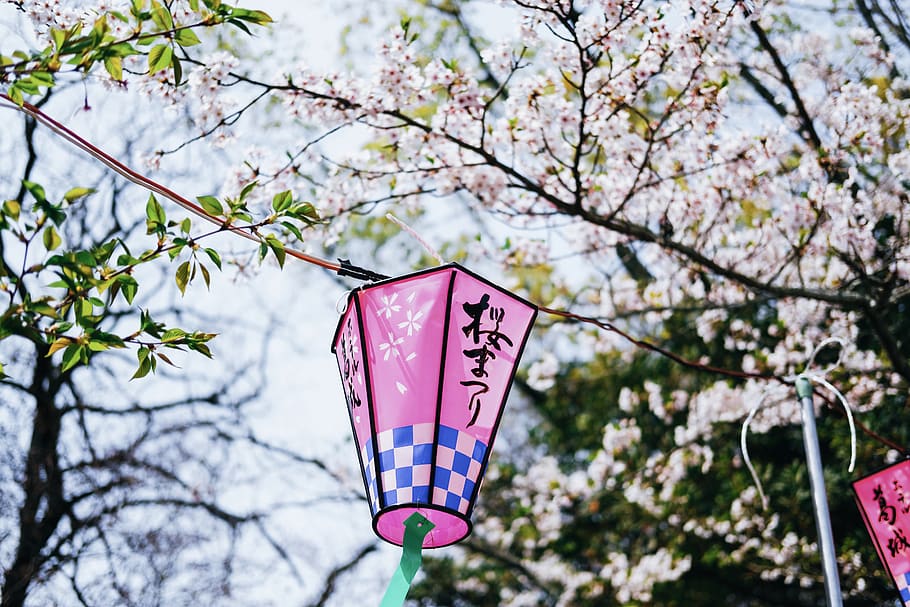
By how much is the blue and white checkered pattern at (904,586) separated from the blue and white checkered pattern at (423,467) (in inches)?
72.1

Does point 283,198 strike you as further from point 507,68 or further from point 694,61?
point 694,61

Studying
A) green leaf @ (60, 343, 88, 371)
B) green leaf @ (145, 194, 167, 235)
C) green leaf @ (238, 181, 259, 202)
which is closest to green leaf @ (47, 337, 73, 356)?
green leaf @ (60, 343, 88, 371)

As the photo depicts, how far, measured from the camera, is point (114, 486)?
5145 mm

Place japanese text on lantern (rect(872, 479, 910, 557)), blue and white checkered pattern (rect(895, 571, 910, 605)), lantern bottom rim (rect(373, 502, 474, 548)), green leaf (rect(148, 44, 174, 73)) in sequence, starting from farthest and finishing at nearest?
1. japanese text on lantern (rect(872, 479, 910, 557))
2. blue and white checkered pattern (rect(895, 571, 910, 605))
3. green leaf (rect(148, 44, 174, 73))
4. lantern bottom rim (rect(373, 502, 474, 548))

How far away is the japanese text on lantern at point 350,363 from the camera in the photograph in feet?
6.09

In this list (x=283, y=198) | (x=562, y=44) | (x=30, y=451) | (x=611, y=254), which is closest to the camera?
(x=283, y=198)

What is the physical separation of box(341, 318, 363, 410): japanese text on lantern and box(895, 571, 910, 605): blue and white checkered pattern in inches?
80.0

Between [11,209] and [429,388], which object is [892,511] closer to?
[429,388]

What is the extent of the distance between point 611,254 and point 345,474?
457 cm

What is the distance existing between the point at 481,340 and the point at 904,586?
6.26 feet

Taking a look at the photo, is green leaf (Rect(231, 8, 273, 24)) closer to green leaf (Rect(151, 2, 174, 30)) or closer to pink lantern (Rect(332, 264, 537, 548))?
green leaf (Rect(151, 2, 174, 30))

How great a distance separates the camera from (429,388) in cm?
173

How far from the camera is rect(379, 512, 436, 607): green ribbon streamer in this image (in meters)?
1.64

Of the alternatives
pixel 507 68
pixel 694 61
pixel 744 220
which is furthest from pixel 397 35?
pixel 744 220
